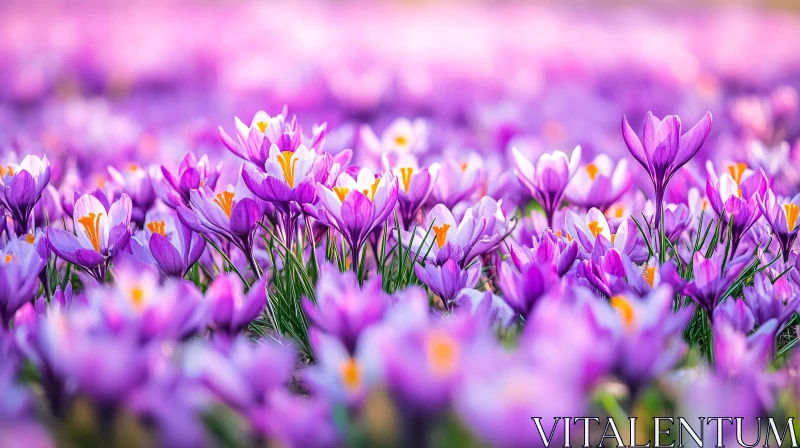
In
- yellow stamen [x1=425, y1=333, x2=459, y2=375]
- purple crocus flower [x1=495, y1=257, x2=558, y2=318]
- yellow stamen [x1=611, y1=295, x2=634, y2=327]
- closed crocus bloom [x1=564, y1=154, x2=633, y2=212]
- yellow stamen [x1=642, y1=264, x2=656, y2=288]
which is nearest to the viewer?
yellow stamen [x1=425, y1=333, x2=459, y2=375]

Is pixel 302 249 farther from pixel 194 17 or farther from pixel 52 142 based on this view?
pixel 194 17

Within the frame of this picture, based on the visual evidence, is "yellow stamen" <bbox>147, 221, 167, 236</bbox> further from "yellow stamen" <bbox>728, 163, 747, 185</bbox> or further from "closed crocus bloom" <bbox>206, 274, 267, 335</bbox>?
"yellow stamen" <bbox>728, 163, 747, 185</bbox>

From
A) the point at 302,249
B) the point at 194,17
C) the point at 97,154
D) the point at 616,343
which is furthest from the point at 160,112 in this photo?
the point at 194,17

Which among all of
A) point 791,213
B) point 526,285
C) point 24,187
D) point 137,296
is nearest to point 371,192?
point 526,285

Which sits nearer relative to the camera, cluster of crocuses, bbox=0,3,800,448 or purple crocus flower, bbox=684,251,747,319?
cluster of crocuses, bbox=0,3,800,448

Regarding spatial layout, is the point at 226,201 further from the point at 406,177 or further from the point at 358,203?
the point at 406,177

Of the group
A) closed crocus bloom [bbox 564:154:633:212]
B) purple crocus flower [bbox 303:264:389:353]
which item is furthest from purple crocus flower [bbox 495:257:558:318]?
closed crocus bloom [bbox 564:154:633:212]
